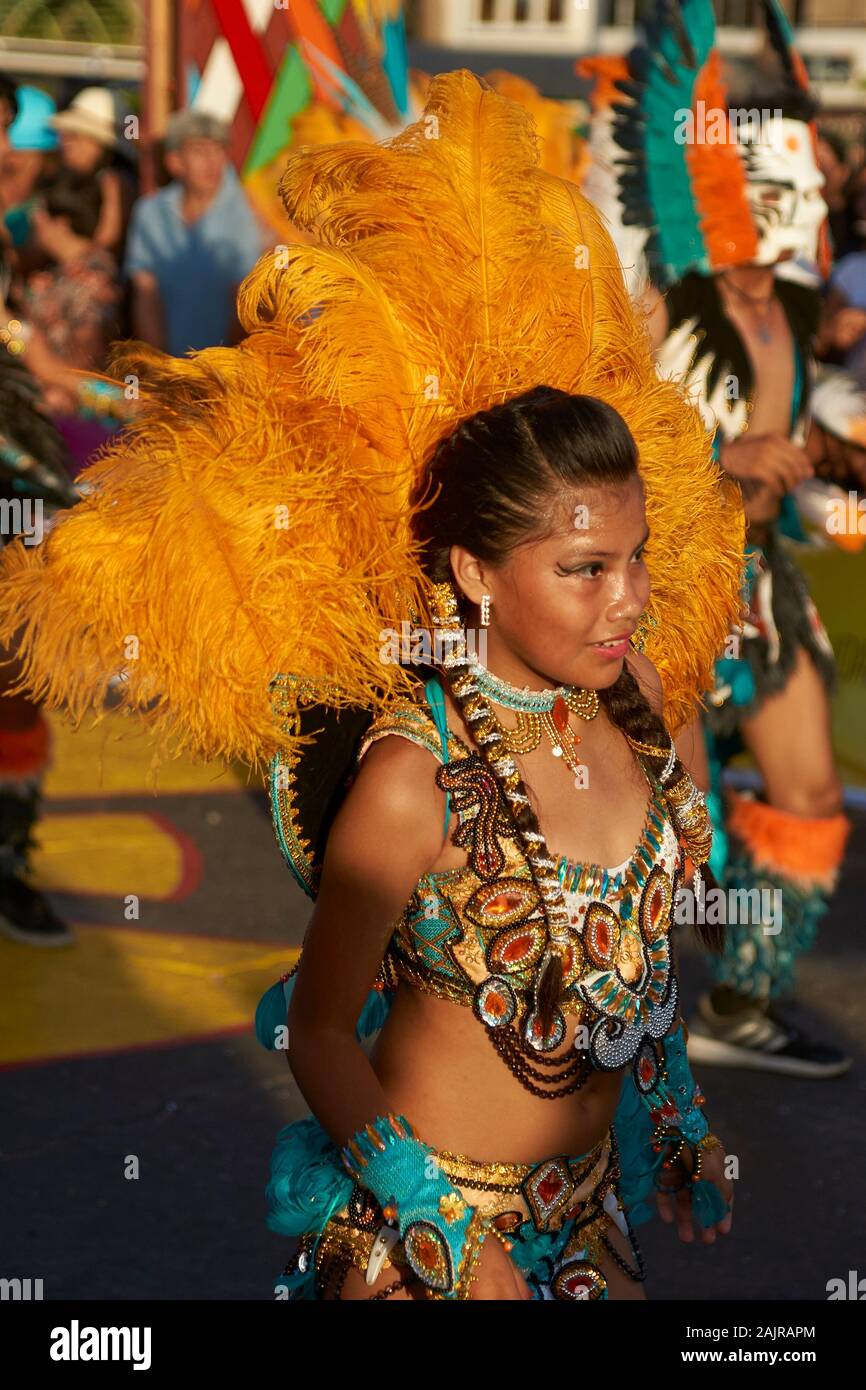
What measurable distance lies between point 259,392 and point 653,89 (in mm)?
2937

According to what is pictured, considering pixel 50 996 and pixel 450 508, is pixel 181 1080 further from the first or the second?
pixel 450 508

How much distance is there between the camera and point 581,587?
7.94ft

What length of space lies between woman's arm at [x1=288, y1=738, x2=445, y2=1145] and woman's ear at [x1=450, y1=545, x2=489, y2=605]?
235 millimetres

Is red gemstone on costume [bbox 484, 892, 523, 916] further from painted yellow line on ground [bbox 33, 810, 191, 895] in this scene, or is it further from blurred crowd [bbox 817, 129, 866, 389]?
blurred crowd [bbox 817, 129, 866, 389]

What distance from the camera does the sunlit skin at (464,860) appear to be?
2400 mm

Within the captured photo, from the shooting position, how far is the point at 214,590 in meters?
2.49

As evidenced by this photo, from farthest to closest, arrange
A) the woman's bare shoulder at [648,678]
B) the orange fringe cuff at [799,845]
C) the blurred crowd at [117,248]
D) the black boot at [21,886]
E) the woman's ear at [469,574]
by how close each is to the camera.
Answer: the blurred crowd at [117,248] < the black boot at [21,886] < the orange fringe cuff at [799,845] < the woman's bare shoulder at [648,678] < the woman's ear at [469,574]

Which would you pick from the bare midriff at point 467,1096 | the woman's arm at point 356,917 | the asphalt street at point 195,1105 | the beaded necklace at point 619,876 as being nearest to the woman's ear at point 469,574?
the woman's arm at point 356,917

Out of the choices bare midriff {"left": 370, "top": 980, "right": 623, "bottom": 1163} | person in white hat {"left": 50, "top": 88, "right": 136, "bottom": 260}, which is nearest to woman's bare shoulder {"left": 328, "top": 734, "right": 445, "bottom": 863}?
bare midriff {"left": 370, "top": 980, "right": 623, "bottom": 1163}

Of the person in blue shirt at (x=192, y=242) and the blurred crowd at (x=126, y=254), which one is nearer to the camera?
the blurred crowd at (x=126, y=254)

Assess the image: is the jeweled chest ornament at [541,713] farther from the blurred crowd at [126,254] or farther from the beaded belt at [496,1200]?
the blurred crowd at [126,254]

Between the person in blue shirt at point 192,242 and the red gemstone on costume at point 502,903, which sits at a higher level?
the person in blue shirt at point 192,242

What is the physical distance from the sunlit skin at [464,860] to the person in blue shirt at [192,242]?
787 centimetres

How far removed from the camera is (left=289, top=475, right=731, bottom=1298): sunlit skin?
2.40 meters
